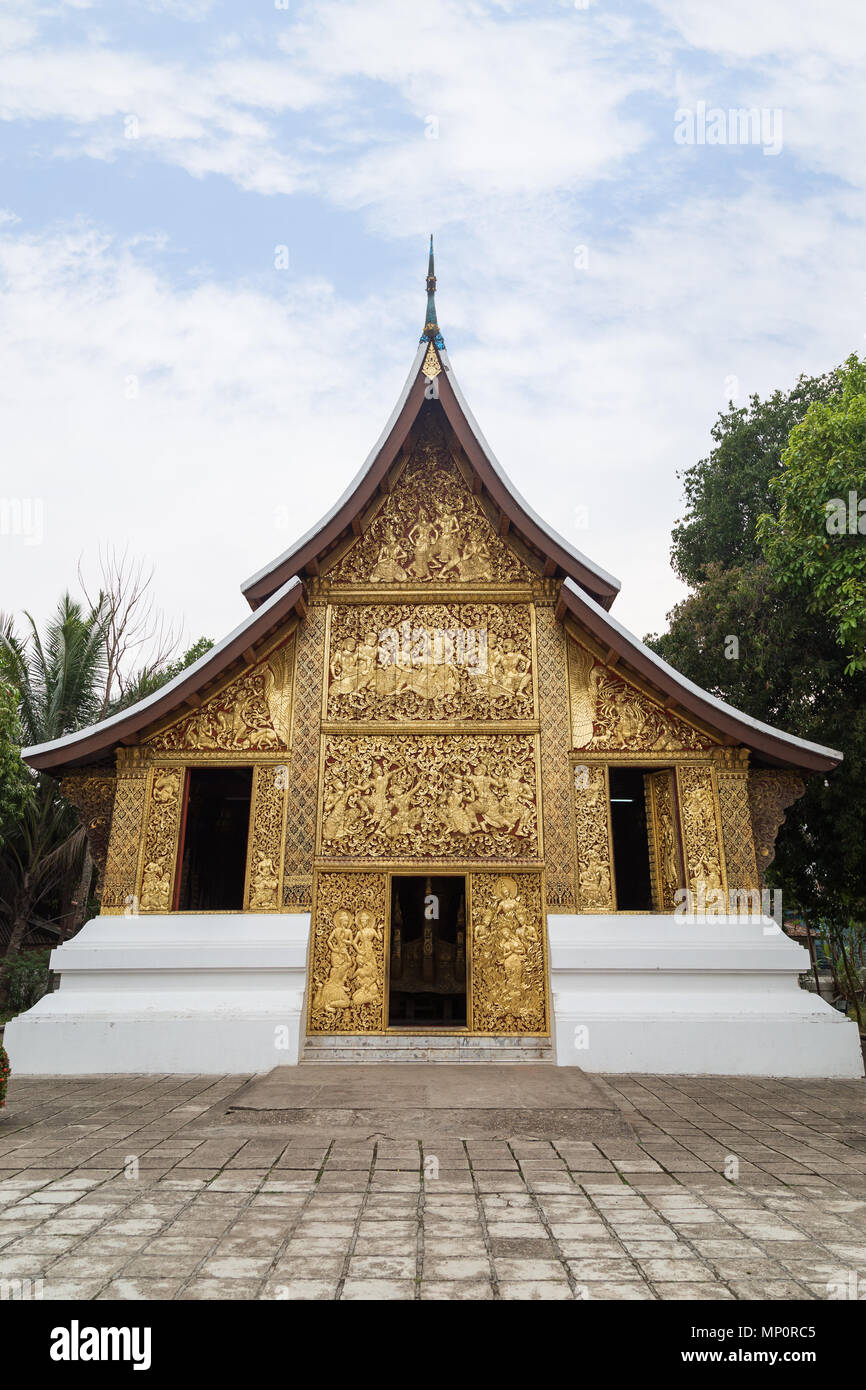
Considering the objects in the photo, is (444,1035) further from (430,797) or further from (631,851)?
(631,851)

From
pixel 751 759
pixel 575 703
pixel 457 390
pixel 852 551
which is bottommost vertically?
pixel 751 759

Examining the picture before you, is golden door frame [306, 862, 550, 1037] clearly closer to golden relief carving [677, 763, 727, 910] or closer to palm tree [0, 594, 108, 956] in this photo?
golden relief carving [677, 763, 727, 910]

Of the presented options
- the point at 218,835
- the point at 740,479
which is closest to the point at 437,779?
the point at 218,835

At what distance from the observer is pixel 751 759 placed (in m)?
8.06

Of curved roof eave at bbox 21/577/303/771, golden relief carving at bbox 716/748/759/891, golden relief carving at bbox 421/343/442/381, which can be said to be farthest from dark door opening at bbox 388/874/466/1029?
golden relief carving at bbox 421/343/442/381

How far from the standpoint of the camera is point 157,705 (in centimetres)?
784

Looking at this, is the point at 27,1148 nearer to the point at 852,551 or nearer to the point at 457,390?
the point at 457,390

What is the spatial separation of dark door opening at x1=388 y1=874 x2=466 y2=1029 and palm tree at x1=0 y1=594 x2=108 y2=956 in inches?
290

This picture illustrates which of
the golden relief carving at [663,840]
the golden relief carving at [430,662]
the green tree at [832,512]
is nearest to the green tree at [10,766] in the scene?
the golden relief carving at [430,662]

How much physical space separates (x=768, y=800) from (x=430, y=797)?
3.35 m

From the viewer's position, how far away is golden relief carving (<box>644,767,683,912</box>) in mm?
7926
